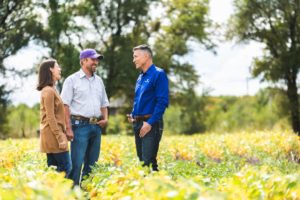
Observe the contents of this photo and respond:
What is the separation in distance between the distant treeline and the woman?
1103 inches

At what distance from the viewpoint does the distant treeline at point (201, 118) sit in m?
36.6

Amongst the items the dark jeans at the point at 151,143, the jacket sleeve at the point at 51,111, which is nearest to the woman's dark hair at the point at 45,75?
the jacket sleeve at the point at 51,111

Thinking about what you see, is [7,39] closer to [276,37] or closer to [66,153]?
[276,37]

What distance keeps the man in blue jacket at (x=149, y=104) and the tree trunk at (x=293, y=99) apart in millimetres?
26072

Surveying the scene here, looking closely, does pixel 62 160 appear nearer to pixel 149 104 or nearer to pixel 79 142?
pixel 79 142

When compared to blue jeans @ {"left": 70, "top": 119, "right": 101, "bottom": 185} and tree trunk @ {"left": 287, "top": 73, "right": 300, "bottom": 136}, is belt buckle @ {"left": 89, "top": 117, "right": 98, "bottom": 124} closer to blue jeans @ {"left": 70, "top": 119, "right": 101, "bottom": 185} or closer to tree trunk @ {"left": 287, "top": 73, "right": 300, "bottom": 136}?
blue jeans @ {"left": 70, "top": 119, "right": 101, "bottom": 185}

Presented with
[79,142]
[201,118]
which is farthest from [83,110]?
[201,118]

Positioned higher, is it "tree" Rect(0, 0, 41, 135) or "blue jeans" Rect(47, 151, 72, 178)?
"tree" Rect(0, 0, 41, 135)

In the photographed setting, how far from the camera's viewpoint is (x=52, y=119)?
279 inches

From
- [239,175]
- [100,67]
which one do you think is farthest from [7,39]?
[239,175]

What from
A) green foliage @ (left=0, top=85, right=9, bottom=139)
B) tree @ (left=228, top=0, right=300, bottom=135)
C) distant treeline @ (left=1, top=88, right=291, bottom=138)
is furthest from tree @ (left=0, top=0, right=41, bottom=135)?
tree @ (left=228, top=0, right=300, bottom=135)

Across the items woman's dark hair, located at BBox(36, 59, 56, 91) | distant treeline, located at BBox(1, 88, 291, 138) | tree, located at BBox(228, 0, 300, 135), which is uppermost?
tree, located at BBox(228, 0, 300, 135)

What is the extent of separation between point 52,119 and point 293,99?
27.3 m

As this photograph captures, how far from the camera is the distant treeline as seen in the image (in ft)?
120
